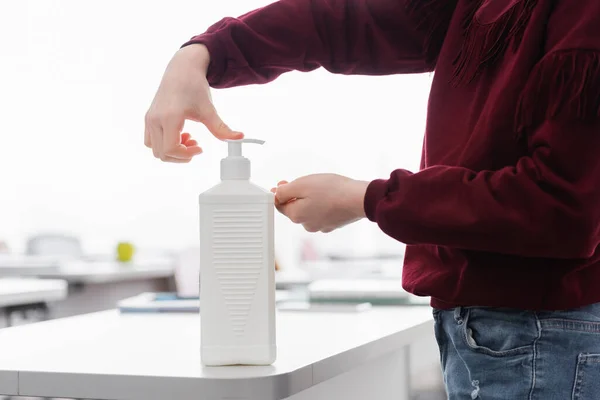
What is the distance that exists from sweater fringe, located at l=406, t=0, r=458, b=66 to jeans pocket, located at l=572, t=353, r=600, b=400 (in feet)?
1.36

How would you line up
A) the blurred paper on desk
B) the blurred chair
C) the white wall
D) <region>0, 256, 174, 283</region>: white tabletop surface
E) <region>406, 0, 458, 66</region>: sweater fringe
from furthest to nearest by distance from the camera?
the white wall
the blurred chair
the blurred paper on desk
<region>0, 256, 174, 283</region>: white tabletop surface
<region>406, 0, 458, 66</region>: sweater fringe

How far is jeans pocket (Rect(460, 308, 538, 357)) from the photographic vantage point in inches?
31.1

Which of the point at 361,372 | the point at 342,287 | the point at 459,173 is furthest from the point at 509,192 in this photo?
the point at 342,287

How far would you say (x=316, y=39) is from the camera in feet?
3.37

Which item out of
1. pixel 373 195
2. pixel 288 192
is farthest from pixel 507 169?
pixel 288 192

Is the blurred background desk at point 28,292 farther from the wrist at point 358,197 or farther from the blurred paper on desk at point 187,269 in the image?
the wrist at point 358,197

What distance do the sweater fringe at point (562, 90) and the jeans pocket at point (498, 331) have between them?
0.19 metres

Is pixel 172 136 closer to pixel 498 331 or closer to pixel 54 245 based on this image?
pixel 498 331

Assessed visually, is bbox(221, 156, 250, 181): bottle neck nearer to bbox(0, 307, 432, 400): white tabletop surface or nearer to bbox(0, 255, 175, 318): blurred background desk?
bbox(0, 307, 432, 400): white tabletop surface

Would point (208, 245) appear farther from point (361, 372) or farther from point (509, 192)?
point (361, 372)

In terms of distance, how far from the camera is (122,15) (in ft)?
18.5

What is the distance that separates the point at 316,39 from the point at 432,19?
15 cm

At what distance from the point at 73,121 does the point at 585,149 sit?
5300 millimetres

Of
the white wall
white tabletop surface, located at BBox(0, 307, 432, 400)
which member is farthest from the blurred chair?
white tabletop surface, located at BBox(0, 307, 432, 400)
